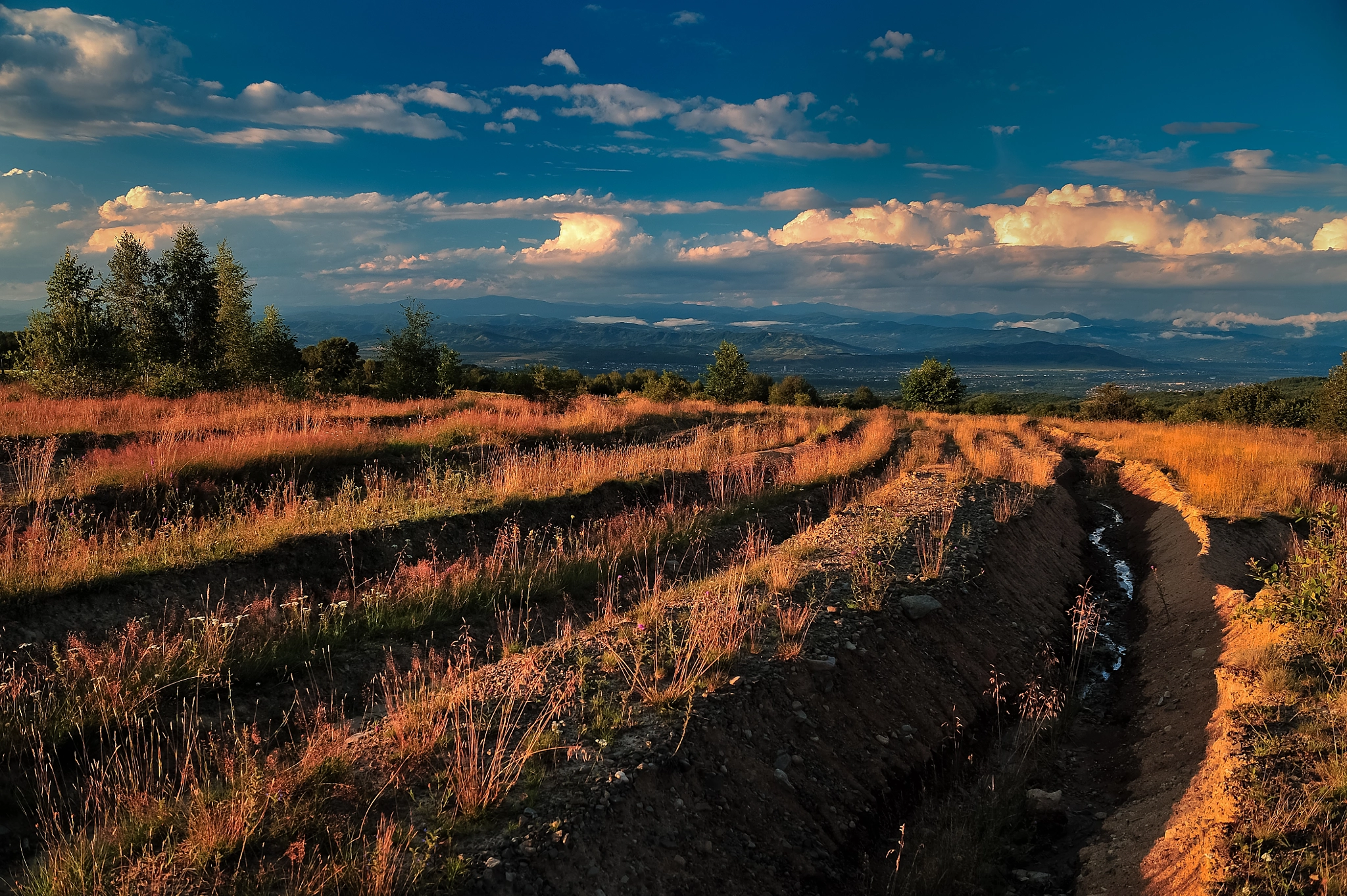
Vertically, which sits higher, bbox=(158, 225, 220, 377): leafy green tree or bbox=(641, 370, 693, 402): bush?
bbox=(158, 225, 220, 377): leafy green tree

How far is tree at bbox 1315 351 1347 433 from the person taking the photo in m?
29.1

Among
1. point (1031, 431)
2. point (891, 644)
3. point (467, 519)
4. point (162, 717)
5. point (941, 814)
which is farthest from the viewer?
point (1031, 431)

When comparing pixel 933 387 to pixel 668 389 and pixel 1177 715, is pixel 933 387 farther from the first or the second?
pixel 1177 715

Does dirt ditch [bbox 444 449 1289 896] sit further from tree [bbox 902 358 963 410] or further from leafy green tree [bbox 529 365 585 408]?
tree [bbox 902 358 963 410]

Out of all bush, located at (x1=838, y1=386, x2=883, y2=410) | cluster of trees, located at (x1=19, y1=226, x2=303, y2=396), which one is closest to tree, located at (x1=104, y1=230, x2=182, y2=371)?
cluster of trees, located at (x1=19, y1=226, x2=303, y2=396)

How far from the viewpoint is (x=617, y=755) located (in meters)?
5.07

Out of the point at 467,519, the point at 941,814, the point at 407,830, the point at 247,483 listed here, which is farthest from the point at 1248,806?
the point at 247,483

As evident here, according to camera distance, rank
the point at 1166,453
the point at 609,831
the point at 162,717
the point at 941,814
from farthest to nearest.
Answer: the point at 1166,453 → the point at 941,814 → the point at 162,717 → the point at 609,831

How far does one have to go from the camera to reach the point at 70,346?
22953 millimetres

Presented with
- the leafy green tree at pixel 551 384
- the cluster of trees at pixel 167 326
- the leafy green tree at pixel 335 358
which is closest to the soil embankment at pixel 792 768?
the cluster of trees at pixel 167 326

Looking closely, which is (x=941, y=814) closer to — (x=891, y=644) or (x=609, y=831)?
(x=891, y=644)

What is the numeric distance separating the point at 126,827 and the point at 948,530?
1143cm

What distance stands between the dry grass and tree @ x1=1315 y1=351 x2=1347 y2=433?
1.90 m

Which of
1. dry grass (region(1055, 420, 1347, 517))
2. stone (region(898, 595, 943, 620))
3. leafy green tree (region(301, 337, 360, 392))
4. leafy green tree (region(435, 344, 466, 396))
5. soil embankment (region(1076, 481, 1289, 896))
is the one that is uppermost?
leafy green tree (region(301, 337, 360, 392))
